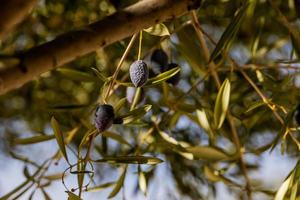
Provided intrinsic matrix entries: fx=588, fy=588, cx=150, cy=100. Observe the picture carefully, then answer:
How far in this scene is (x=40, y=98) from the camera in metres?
1.21

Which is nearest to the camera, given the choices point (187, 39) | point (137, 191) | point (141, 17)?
point (141, 17)

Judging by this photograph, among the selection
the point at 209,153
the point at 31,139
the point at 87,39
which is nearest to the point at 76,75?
the point at 31,139

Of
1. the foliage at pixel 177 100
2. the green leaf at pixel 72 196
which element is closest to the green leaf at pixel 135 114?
the foliage at pixel 177 100

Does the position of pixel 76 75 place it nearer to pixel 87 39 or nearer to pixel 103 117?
pixel 103 117

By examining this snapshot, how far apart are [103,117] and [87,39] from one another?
0.16 metres

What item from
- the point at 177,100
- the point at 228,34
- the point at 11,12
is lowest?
the point at 177,100

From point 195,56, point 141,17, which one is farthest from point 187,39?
point 141,17

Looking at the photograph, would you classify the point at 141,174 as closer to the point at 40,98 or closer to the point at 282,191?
the point at 282,191

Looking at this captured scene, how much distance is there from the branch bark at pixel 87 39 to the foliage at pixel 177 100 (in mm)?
104

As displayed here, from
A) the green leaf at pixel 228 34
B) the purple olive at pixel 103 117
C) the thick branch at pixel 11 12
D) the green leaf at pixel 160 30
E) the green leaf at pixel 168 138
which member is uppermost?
the thick branch at pixel 11 12

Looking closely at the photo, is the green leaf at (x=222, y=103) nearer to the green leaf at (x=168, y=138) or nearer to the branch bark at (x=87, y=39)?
the green leaf at (x=168, y=138)

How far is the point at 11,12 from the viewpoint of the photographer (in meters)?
0.37

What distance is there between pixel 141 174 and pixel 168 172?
445mm

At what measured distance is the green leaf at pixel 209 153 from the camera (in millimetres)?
871
